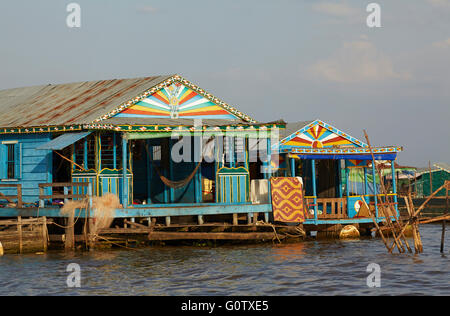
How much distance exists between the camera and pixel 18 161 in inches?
1080

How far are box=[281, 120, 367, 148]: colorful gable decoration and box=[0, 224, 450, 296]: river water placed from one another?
19.4 feet

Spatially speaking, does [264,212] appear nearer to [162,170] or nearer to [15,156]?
[162,170]

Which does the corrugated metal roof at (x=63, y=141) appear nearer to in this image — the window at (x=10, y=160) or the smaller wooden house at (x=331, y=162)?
the window at (x=10, y=160)

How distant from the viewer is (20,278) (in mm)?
19156

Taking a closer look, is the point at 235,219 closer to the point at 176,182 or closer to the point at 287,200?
the point at 287,200

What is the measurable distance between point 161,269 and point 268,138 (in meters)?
8.28

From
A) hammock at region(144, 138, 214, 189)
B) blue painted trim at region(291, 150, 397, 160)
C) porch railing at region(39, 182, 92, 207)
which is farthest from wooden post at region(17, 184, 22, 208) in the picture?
blue painted trim at region(291, 150, 397, 160)

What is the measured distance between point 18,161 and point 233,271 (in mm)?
11563

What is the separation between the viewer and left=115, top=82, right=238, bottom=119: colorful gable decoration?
2716 cm

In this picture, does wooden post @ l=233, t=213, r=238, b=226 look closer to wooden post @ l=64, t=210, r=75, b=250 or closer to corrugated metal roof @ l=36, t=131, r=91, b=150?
wooden post @ l=64, t=210, r=75, b=250

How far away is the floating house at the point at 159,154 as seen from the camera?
993 inches

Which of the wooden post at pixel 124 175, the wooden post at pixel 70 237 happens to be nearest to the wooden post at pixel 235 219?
the wooden post at pixel 124 175
